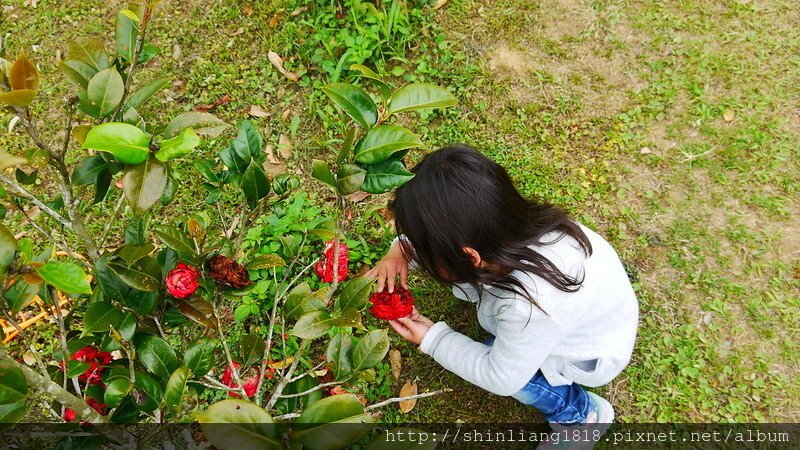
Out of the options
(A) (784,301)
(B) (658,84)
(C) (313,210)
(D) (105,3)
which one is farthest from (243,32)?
(A) (784,301)

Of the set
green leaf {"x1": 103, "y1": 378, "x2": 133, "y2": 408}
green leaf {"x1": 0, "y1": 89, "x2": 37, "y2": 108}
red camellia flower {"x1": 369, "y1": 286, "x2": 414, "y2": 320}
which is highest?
green leaf {"x1": 0, "y1": 89, "x2": 37, "y2": 108}

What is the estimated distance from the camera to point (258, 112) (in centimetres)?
321

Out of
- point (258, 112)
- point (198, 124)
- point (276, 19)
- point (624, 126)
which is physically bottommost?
point (624, 126)

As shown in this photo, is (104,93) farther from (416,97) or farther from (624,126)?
(624,126)

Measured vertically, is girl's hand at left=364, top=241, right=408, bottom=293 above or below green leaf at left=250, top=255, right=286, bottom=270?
below

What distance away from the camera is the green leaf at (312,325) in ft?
4.73

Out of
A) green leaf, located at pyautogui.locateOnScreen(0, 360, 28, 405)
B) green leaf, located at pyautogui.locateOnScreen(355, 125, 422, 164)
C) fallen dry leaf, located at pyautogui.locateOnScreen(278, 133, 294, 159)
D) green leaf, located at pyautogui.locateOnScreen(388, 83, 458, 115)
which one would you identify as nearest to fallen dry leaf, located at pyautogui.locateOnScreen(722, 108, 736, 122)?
fallen dry leaf, located at pyautogui.locateOnScreen(278, 133, 294, 159)

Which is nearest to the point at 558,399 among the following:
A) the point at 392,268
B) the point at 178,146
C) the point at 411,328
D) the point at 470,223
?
the point at 411,328

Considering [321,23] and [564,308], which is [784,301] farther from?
[321,23]

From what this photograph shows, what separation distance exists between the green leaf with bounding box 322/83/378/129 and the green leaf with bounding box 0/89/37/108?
1.86ft

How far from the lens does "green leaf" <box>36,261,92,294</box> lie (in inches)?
37.7

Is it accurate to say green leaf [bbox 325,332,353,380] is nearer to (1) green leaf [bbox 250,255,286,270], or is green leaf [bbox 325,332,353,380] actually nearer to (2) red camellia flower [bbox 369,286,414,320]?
(1) green leaf [bbox 250,255,286,270]

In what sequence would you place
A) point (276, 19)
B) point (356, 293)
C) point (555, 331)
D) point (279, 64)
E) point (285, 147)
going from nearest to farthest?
point (356, 293), point (555, 331), point (285, 147), point (279, 64), point (276, 19)

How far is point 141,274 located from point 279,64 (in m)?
2.30
